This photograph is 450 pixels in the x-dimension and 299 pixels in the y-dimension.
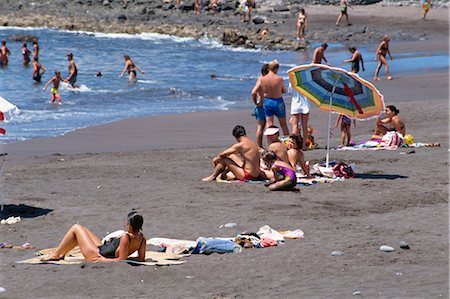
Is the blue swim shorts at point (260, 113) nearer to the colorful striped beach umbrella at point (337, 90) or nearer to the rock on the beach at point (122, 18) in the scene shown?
the colorful striped beach umbrella at point (337, 90)

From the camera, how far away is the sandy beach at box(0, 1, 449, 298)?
7.84 metres

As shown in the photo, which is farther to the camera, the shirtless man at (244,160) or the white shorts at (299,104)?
the white shorts at (299,104)

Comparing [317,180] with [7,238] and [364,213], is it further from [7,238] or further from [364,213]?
[7,238]

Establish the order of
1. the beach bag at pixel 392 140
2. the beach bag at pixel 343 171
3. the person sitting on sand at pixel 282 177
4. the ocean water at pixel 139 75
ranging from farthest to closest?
the ocean water at pixel 139 75 → the beach bag at pixel 392 140 → the beach bag at pixel 343 171 → the person sitting on sand at pixel 282 177

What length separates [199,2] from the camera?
4894cm

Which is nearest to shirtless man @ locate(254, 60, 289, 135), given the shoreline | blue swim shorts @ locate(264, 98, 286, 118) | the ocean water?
blue swim shorts @ locate(264, 98, 286, 118)

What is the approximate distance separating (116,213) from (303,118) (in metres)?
4.84

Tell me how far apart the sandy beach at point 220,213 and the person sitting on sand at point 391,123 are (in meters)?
0.74

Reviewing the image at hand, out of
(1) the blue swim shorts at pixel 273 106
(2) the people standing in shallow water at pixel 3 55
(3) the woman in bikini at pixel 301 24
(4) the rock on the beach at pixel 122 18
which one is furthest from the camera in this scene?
(4) the rock on the beach at pixel 122 18

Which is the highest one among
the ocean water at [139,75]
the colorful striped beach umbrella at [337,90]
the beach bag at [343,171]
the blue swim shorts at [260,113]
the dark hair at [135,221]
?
the colorful striped beach umbrella at [337,90]

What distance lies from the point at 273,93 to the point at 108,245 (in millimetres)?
6090

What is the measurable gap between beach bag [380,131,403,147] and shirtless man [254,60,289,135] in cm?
178

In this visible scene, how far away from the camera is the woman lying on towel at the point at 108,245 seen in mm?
8406

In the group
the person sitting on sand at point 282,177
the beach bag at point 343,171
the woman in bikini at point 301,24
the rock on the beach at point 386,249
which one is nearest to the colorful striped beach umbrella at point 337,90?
the beach bag at point 343,171
